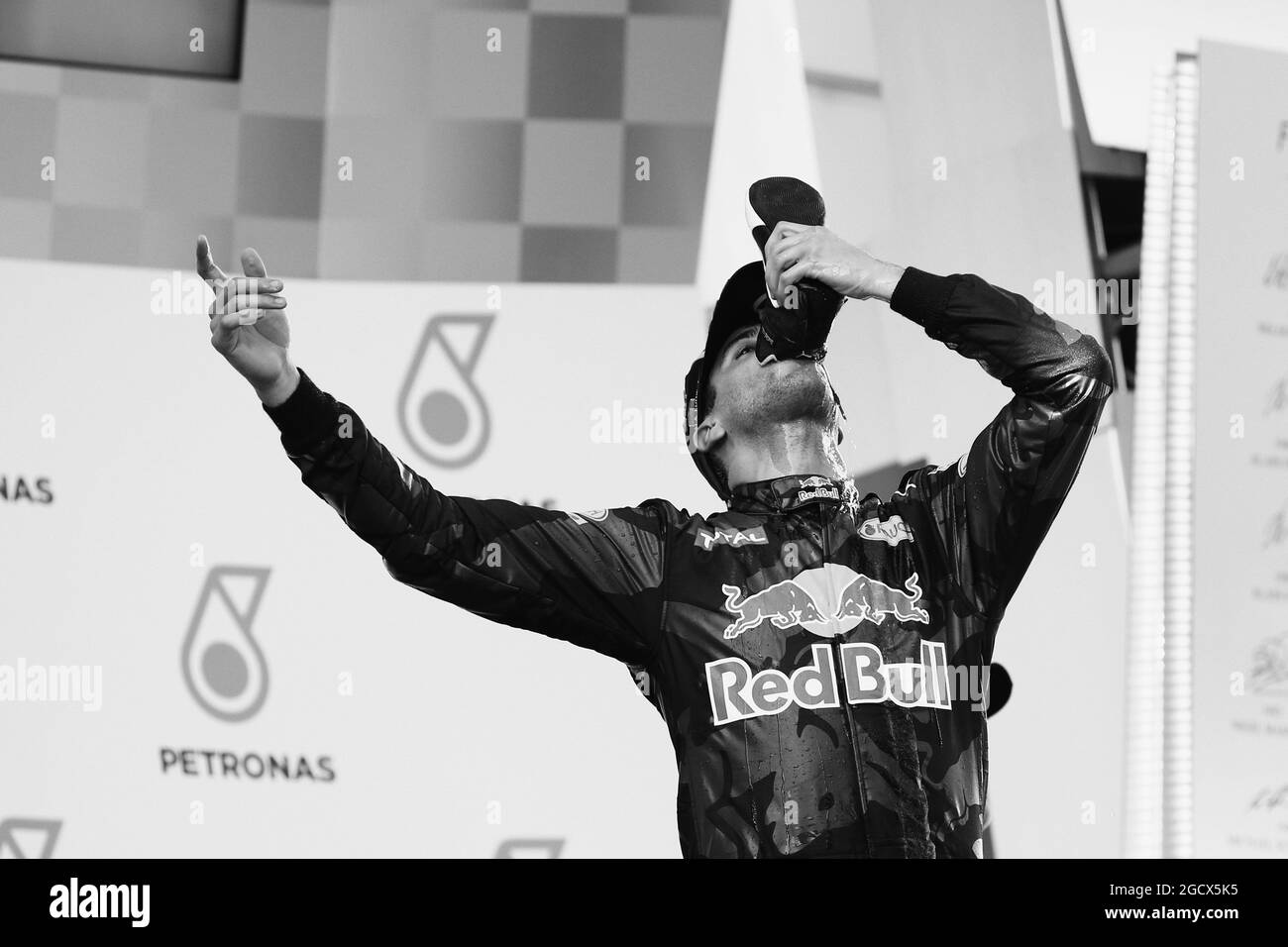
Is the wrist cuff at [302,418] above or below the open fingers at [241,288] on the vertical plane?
below

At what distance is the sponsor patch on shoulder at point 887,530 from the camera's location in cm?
189

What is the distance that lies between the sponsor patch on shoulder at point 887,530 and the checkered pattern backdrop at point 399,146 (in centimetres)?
142

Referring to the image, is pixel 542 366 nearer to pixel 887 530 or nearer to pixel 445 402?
pixel 445 402

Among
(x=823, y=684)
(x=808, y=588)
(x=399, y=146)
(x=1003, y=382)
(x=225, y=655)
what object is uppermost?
(x=399, y=146)

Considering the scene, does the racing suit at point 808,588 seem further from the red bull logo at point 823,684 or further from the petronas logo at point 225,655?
the petronas logo at point 225,655

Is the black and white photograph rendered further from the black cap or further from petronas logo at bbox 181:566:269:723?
the black cap

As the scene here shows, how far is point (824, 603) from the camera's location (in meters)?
1.82

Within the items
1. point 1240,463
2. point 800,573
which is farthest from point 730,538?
point 1240,463

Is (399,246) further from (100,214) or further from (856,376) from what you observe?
(856,376)

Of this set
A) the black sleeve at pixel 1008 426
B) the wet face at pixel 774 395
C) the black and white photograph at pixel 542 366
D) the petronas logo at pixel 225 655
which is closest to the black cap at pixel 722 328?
the wet face at pixel 774 395

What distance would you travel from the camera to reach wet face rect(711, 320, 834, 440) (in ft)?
6.52

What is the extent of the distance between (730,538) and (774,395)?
228 millimetres

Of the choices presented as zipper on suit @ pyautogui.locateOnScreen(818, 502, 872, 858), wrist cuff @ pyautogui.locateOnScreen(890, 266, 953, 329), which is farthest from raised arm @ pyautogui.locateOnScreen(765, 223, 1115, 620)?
zipper on suit @ pyautogui.locateOnScreen(818, 502, 872, 858)

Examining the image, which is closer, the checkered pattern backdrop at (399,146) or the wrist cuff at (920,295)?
the wrist cuff at (920,295)
